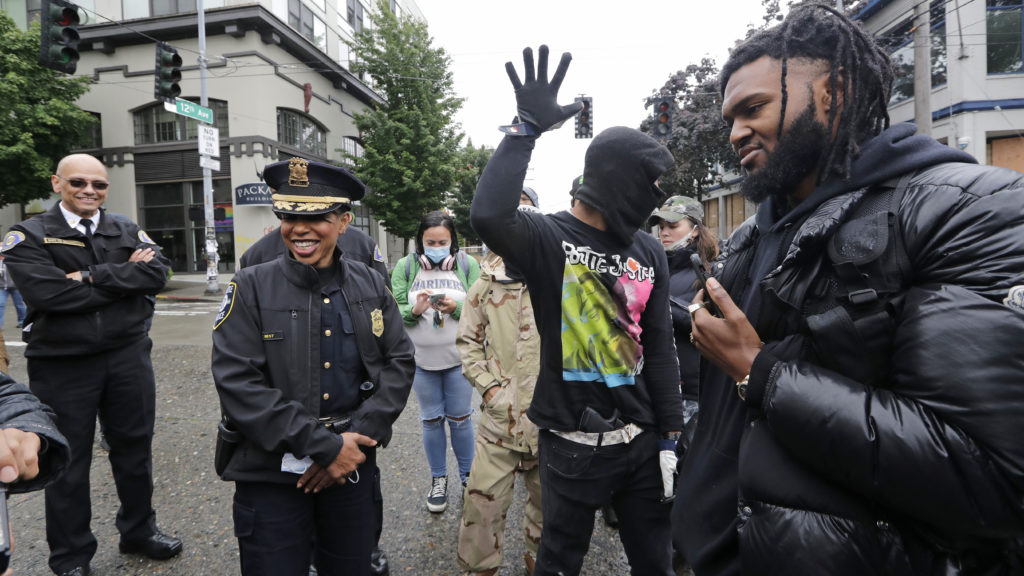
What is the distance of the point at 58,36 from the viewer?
27.0 ft

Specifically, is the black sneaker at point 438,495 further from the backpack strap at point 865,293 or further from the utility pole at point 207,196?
the utility pole at point 207,196

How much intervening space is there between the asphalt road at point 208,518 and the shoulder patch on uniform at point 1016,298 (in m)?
2.67

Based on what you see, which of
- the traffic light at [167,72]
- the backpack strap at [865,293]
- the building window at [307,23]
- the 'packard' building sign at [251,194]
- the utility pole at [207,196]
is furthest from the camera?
the building window at [307,23]

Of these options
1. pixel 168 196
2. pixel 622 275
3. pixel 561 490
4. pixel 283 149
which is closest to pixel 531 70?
pixel 622 275

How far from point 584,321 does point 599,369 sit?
0.70 feet

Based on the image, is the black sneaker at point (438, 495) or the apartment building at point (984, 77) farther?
the apartment building at point (984, 77)

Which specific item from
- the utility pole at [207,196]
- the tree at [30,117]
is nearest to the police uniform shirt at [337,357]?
the utility pole at [207,196]

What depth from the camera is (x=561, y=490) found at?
2133 mm

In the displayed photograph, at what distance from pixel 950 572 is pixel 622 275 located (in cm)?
141

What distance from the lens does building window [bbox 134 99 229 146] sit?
2198 centimetres

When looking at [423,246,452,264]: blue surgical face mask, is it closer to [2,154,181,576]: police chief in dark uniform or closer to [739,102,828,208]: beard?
[2,154,181,576]: police chief in dark uniform

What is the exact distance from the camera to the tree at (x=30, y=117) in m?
19.3

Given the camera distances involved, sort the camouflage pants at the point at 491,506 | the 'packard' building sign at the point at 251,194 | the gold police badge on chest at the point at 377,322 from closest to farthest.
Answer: the gold police badge on chest at the point at 377,322 < the camouflage pants at the point at 491,506 < the 'packard' building sign at the point at 251,194

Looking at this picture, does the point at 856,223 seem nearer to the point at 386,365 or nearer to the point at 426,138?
the point at 386,365
